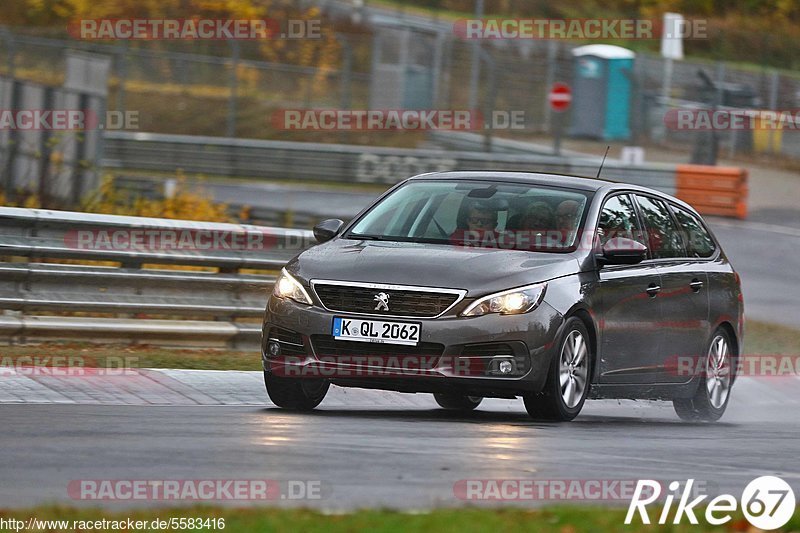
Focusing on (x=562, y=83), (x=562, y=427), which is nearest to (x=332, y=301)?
(x=562, y=427)

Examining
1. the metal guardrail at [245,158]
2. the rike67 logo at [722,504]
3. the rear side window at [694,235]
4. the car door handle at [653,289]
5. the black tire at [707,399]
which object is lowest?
the metal guardrail at [245,158]

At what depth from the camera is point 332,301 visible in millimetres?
9438

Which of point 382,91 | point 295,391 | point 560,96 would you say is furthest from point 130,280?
point 382,91

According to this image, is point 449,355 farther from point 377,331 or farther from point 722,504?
point 722,504

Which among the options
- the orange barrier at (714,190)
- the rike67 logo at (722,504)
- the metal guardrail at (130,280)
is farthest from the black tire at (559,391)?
the orange barrier at (714,190)

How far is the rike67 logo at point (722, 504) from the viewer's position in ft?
20.6

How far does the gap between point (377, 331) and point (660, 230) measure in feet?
9.81

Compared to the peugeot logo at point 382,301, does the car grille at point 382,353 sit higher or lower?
Answer: lower

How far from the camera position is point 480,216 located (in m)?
10.3

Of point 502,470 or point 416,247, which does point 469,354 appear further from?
point 502,470

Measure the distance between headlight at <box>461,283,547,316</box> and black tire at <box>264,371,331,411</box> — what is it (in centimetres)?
112

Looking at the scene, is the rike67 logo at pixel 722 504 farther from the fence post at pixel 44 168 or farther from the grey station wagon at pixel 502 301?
the fence post at pixel 44 168

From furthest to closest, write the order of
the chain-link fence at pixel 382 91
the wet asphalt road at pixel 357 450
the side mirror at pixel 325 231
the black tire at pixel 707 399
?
the chain-link fence at pixel 382 91, the black tire at pixel 707 399, the side mirror at pixel 325 231, the wet asphalt road at pixel 357 450

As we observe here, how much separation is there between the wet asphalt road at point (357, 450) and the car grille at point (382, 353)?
14.5 inches
